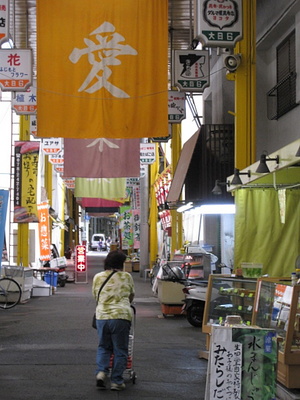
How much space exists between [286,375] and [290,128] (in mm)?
7394

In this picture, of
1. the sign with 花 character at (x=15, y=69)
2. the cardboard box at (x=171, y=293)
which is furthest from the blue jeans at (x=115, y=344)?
the sign with 花 character at (x=15, y=69)

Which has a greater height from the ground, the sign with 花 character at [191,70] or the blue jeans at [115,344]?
the sign with 花 character at [191,70]

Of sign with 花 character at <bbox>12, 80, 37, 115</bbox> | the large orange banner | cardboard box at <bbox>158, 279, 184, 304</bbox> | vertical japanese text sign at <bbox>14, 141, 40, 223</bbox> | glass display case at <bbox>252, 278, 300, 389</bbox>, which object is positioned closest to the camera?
glass display case at <bbox>252, 278, 300, 389</bbox>

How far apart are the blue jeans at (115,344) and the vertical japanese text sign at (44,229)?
60.3 ft

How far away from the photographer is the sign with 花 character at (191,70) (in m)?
16.6

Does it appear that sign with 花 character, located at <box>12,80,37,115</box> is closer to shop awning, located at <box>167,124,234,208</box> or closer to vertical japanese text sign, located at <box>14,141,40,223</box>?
vertical japanese text sign, located at <box>14,141,40,223</box>

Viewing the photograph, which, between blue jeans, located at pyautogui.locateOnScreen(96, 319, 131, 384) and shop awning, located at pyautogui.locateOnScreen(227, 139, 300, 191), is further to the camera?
shop awning, located at pyautogui.locateOnScreen(227, 139, 300, 191)

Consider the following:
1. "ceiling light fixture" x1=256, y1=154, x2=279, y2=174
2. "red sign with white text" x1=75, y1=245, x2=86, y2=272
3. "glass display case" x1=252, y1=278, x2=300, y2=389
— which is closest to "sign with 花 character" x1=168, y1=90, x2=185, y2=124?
"ceiling light fixture" x1=256, y1=154, x2=279, y2=174

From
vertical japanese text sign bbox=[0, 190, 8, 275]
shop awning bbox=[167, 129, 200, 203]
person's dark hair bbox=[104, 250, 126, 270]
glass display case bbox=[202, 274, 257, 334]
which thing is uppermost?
shop awning bbox=[167, 129, 200, 203]

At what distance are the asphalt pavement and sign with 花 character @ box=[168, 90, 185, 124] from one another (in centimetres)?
549

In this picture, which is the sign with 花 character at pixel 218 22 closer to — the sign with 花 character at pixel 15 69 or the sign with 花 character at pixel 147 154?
the sign with 花 character at pixel 15 69

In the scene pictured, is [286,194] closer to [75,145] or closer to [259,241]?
[259,241]

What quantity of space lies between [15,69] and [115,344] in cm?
932

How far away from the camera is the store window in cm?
1458
